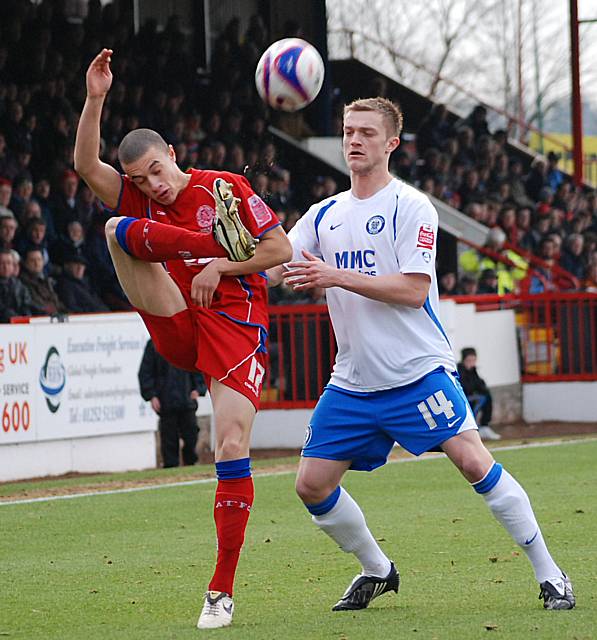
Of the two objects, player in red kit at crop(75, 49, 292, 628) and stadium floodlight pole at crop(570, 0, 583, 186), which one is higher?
stadium floodlight pole at crop(570, 0, 583, 186)

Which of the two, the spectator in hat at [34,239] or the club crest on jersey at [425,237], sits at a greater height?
the spectator in hat at [34,239]

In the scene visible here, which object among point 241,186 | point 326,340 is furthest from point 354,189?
point 326,340

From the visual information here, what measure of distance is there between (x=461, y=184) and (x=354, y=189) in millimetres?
20758

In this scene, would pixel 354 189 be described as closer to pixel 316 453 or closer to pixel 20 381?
pixel 316 453

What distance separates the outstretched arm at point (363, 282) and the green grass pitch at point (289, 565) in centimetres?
134

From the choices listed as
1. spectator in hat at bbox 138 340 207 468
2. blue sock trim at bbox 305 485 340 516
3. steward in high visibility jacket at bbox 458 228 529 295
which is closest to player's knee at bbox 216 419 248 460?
blue sock trim at bbox 305 485 340 516

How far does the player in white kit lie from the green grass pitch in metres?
0.38

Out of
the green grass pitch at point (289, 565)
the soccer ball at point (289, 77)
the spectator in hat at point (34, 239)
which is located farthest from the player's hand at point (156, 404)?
the soccer ball at point (289, 77)

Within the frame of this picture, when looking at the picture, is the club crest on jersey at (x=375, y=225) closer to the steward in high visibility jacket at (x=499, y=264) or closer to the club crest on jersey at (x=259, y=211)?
the club crest on jersey at (x=259, y=211)

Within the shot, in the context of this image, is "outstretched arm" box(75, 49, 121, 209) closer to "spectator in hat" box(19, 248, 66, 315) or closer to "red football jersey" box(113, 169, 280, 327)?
"red football jersey" box(113, 169, 280, 327)

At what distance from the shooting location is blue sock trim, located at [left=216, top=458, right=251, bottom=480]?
6016mm

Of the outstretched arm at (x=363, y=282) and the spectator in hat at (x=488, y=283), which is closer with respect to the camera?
the outstretched arm at (x=363, y=282)

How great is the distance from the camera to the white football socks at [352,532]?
6227 millimetres

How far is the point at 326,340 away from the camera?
1742cm
